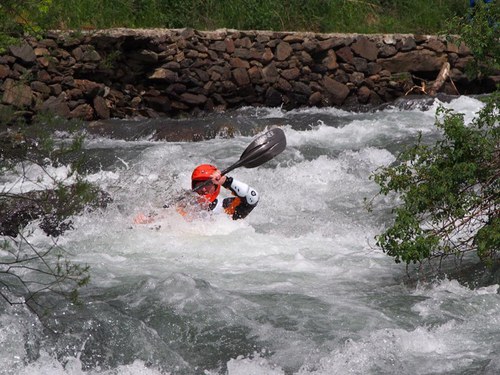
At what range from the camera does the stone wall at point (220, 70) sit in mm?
13156

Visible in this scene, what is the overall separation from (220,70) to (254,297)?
27.3ft

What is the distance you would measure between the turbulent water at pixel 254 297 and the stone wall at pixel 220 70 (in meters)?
3.16

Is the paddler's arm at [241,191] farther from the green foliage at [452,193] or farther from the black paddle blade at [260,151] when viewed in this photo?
the green foliage at [452,193]

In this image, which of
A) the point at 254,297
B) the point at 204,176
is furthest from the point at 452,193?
the point at 204,176

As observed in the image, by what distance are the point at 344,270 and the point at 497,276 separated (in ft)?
3.71

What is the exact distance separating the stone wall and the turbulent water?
10.4ft

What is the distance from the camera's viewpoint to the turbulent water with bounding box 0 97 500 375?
5.19 meters

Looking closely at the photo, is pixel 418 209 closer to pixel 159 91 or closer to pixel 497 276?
pixel 497 276

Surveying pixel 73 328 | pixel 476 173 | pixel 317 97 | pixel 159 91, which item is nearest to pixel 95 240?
pixel 73 328

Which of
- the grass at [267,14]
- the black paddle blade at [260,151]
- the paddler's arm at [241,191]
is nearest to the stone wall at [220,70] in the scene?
the grass at [267,14]

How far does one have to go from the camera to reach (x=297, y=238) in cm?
817

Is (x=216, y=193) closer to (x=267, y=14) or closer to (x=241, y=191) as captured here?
Result: (x=241, y=191)

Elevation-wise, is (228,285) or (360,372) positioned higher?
(360,372)

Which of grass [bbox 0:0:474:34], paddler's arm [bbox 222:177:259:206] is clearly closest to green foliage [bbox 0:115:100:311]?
paddler's arm [bbox 222:177:259:206]
